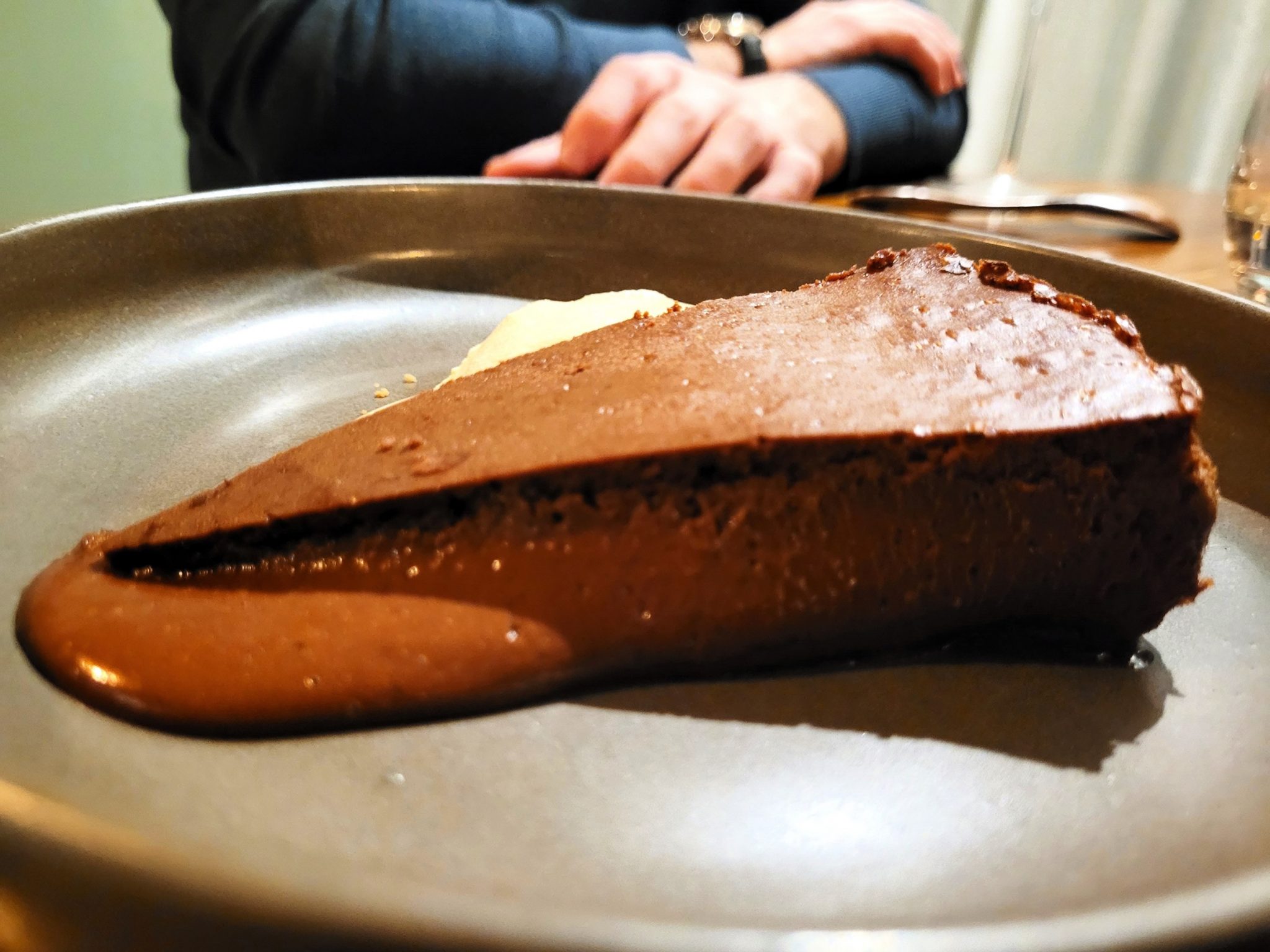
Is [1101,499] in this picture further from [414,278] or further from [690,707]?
[414,278]

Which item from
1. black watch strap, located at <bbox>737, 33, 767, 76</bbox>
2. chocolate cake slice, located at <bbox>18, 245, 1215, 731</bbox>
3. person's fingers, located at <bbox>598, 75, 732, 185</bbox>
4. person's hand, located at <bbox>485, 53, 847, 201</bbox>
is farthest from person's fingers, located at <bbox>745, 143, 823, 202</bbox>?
chocolate cake slice, located at <bbox>18, 245, 1215, 731</bbox>

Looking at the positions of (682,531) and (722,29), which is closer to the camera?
(682,531)

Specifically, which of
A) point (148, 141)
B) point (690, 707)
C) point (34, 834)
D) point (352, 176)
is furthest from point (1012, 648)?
point (148, 141)

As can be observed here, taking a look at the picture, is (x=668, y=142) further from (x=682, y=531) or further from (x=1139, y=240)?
(x=682, y=531)

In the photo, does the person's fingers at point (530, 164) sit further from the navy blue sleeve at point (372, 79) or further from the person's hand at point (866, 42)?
the person's hand at point (866, 42)

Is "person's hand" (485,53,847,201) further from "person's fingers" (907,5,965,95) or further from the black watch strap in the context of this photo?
"person's fingers" (907,5,965,95)

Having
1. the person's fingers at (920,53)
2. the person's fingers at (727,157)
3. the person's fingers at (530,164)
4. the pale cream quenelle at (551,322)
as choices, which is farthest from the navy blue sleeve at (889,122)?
the pale cream quenelle at (551,322)

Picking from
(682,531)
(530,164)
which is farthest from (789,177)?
(682,531)

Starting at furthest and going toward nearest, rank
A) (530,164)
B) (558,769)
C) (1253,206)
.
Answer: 1. (530,164)
2. (1253,206)
3. (558,769)
